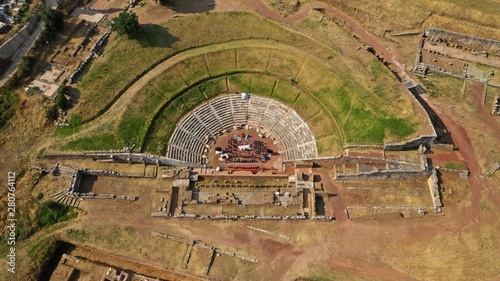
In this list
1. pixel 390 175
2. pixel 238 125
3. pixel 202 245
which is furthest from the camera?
pixel 238 125

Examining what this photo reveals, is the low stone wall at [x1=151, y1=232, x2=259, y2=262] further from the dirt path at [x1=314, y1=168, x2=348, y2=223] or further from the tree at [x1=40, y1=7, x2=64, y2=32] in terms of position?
the tree at [x1=40, y1=7, x2=64, y2=32]

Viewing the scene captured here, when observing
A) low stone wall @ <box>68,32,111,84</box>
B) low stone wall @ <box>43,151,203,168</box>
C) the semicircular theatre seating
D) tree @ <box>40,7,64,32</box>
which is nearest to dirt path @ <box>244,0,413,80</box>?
the semicircular theatre seating

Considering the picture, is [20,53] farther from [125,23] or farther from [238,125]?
[238,125]

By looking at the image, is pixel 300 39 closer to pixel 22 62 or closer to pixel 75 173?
pixel 75 173

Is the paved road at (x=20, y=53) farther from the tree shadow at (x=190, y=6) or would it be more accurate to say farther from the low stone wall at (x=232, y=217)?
the low stone wall at (x=232, y=217)

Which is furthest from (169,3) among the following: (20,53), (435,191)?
(435,191)

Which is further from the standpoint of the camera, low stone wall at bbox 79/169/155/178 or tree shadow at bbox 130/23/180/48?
tree shadow at bbox 130/23/180/48
